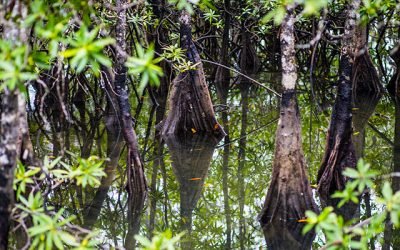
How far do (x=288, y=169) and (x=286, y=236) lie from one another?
0.59 metres

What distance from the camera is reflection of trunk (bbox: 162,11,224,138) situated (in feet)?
29.1

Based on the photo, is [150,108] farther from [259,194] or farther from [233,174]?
[259,194]

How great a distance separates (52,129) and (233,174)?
284cm

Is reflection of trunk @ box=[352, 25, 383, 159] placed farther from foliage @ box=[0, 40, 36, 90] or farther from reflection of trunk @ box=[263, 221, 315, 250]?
foliage @ box=[0, 40, 36, 90]

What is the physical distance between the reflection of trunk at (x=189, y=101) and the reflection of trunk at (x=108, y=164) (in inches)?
27.4

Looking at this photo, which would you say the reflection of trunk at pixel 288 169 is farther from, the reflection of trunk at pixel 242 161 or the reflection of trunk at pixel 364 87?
the reflection of trunk at pixel 364 87

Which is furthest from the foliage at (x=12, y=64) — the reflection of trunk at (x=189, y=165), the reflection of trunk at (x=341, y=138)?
the reflection of trunk at (x=341, y=138)

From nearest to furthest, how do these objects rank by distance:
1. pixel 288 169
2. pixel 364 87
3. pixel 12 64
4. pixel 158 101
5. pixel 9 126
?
pixel 12 64 → pixel 9 126 → pixel 288 169 → pixel 158 101 → pixel 364 87

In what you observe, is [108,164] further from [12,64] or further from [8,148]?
[12,64]

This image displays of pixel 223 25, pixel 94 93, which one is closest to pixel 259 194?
pixel 94 93

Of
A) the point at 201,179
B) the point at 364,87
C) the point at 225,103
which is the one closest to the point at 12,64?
the point at 201,179

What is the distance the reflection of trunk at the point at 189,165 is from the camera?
6.48m

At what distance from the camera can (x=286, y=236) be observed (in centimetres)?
571

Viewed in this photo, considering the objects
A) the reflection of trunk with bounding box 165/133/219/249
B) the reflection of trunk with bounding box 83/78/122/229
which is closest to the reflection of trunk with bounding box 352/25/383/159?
the reflection of trunk with bounding box 165/133/219/249
